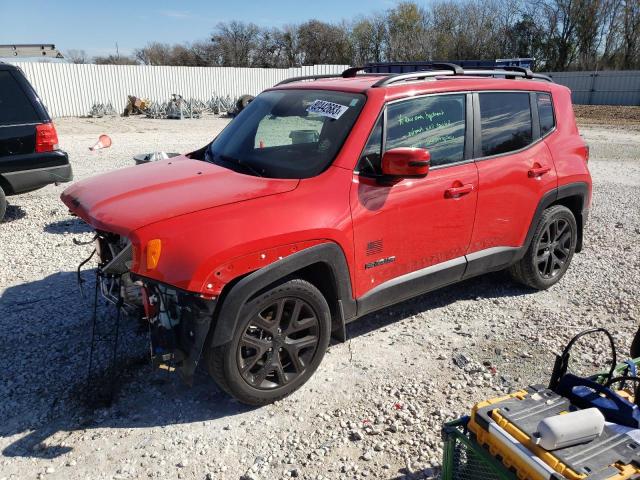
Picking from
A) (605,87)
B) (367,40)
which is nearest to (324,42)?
(367,40)

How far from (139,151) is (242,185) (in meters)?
11.1

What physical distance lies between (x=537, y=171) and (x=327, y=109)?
1.94 m

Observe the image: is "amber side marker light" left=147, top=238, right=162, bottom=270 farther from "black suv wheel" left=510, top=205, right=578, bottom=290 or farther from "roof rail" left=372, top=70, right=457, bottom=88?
"black suv wheel" left=510, top=205, right=578, bottom=290

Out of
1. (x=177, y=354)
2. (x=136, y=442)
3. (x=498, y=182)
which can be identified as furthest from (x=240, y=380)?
(x=498, y=182)

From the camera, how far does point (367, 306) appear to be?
3.52 meters

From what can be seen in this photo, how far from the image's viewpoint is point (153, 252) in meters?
2.71

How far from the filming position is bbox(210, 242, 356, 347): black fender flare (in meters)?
2.81

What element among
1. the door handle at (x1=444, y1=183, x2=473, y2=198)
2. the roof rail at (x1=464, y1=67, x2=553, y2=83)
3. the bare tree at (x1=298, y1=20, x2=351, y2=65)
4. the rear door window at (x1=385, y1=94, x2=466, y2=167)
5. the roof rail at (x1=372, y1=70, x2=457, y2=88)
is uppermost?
the bare tree at (x1=298, y1=20, x2=351, y2=65)

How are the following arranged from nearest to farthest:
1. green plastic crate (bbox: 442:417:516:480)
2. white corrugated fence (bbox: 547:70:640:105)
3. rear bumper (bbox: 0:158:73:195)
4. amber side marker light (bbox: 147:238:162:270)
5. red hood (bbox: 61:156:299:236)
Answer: green plastic crate (bbox: 442:417:516:480) → amber side marker light (bbox: 147:238:162:270) → red hood (bbox: 61:156:299:236) → rear bumper (bbox: 0:158:73:195) → white corrugated fence (bbox: 547:70:640:105)

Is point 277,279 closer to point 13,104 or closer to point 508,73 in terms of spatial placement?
point 508,73

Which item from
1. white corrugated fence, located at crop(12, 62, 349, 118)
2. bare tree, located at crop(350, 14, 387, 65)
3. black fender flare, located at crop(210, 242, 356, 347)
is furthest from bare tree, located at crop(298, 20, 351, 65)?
black fender flare, located at crop(210, 242, 356, 347)

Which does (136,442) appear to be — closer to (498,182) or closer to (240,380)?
(240,380)

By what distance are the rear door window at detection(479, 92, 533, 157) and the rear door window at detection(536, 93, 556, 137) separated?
6.3 inches

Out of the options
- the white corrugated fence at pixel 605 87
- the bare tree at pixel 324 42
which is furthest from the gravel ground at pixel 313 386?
the bare tree at pixel 324 42
